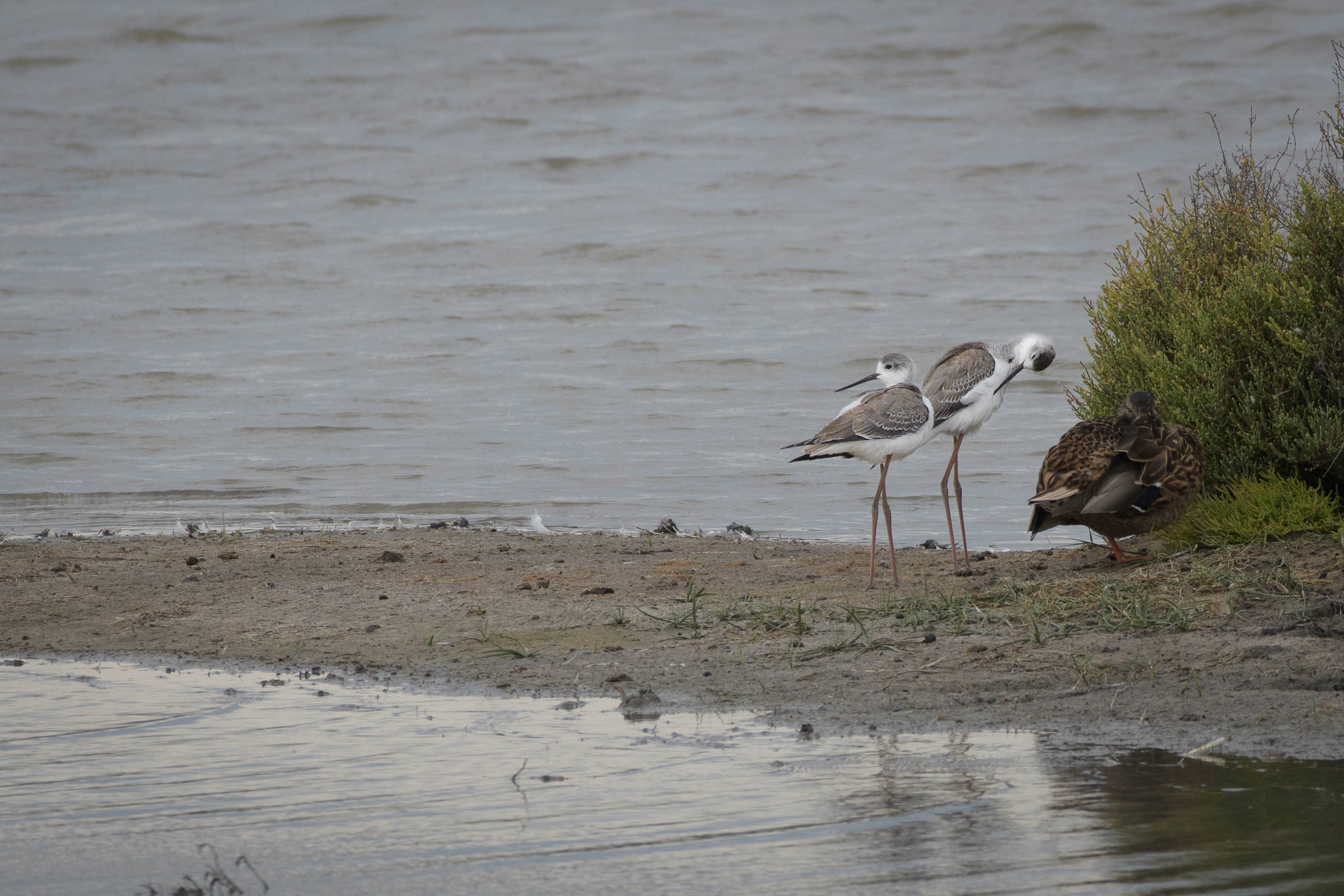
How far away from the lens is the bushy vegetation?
297 inches

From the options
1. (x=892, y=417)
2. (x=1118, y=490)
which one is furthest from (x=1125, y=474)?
(x=892, y=417)

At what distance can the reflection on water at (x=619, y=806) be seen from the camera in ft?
12.8

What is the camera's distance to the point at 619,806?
14.6 feet

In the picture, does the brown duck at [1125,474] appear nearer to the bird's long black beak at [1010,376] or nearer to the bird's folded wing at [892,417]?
the bird's folded wing at [892,417]

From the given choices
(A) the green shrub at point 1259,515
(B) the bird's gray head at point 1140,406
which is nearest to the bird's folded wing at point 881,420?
(B) the bird's gray head at point 1140,406

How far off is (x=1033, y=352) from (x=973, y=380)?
0.50 m

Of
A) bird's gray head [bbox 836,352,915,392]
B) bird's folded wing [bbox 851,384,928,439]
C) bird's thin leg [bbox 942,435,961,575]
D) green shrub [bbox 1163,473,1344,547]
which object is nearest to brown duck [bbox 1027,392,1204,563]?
green shrub [bbox 1163,473,1344,547]

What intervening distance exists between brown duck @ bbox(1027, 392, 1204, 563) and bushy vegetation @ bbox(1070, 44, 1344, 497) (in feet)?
1.11

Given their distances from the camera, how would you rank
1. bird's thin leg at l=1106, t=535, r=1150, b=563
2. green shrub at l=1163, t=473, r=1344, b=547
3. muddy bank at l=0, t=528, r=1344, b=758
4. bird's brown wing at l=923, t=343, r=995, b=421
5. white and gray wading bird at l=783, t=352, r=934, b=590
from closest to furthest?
muddy bank at l=0, t=528, r=1344, b=758
green shrub at l=1163, t=473, r=1344, b=547
bird's thin leg at l=1106, t=535, r=1150, b=563
white and gray wading bird at l=783, t=352, r=934, b=590
bird's brown wing at l=923, t=343, r=995, b=421

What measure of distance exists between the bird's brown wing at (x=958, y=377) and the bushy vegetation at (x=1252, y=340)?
0.73 m

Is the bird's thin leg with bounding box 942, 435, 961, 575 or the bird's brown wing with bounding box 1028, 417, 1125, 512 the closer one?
the bird's brown wing with bounding box 1028, 417, 1125, 512

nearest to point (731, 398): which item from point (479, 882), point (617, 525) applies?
point (617, 525)

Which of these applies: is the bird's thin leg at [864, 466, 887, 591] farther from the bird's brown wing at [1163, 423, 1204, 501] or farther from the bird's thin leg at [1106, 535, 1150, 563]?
the bird's brown wing at [1163, 423, 1204, 501]

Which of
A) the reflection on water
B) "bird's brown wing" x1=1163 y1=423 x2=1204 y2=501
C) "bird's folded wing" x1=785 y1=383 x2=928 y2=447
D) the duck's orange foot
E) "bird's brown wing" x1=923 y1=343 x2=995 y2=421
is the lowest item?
the reflection on water
